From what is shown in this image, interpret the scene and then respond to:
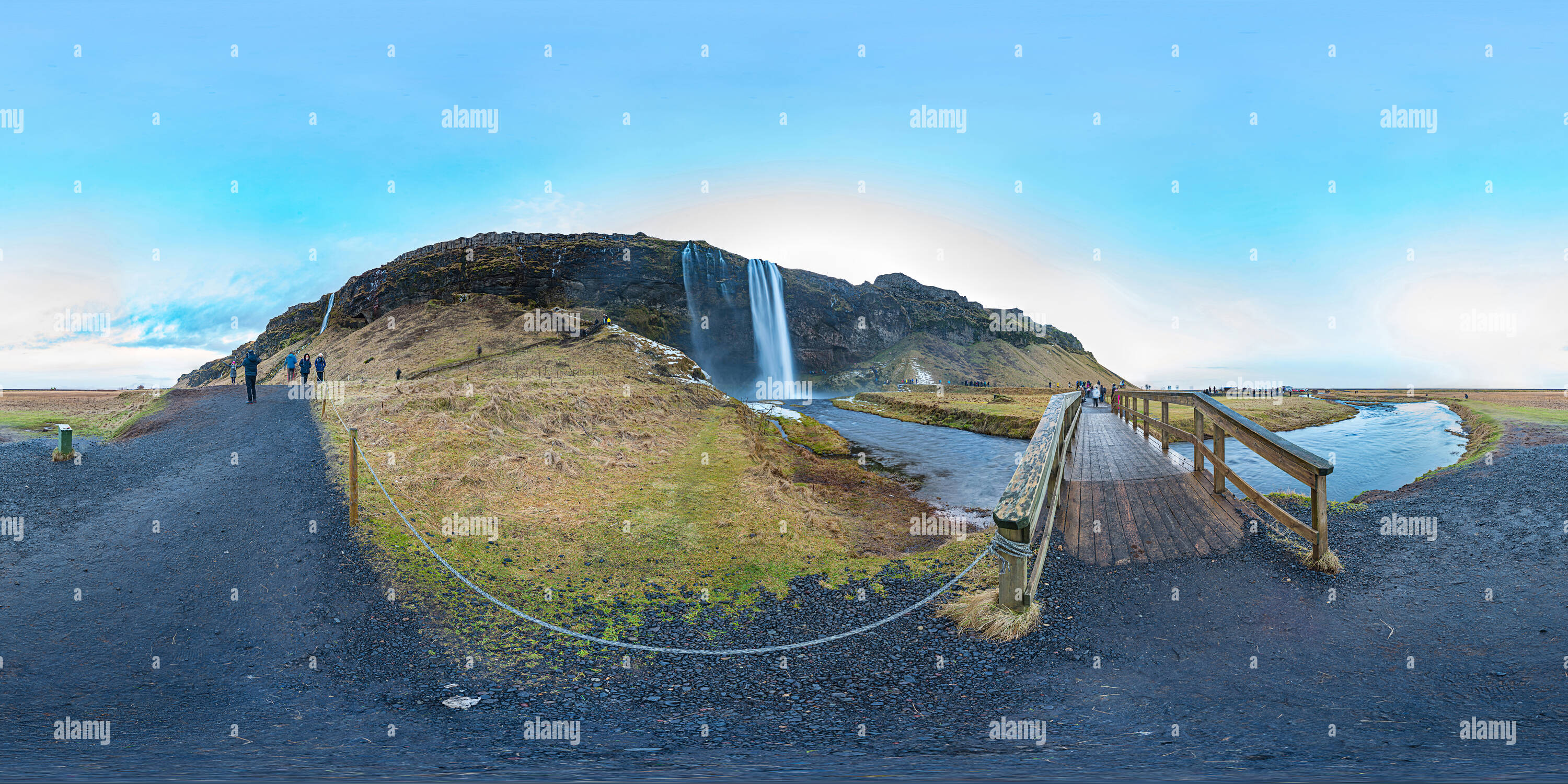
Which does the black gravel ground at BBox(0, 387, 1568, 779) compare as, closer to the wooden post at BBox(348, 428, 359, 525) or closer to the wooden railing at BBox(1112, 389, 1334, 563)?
the wooden railing at BBox(1112, 389, 1334, 563)

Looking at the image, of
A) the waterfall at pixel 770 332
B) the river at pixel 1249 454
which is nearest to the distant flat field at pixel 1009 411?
the river at pixel 1249 454

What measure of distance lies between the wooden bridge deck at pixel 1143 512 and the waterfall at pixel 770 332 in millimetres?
83719

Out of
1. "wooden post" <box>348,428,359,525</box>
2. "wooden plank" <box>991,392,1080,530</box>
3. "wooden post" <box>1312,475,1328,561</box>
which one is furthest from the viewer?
"wooden post" <box>348,428,359,525</box>

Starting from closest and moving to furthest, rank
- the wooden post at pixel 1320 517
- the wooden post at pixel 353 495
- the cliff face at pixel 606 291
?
1. the wooden post at pixel 1320 517
2. the wooden post at pixel 353 495
3. the cliff face at pixel 606 291

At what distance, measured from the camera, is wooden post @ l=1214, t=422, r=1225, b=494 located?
34.9ft

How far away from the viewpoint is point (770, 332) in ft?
358

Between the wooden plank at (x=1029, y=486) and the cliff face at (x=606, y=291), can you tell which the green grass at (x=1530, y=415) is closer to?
the wooden plank at (x=1029, y=486)

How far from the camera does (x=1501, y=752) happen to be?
4.10m

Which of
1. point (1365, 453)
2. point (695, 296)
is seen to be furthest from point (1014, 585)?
point (695, 296)

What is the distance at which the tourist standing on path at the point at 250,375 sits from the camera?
76.3 feet

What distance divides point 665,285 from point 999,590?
3769 inches

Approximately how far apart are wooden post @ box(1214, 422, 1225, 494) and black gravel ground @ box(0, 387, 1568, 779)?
2.18 meters

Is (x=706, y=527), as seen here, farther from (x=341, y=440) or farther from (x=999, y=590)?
(x=341, y=440)

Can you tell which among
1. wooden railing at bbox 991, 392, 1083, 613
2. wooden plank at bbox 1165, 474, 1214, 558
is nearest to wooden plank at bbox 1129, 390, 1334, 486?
wooden plank at bbox 1165, 474, 1214, 558
